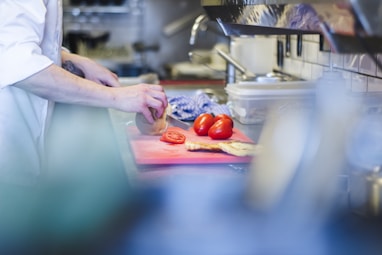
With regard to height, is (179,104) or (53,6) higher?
(53,6)

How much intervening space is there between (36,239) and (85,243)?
20cm

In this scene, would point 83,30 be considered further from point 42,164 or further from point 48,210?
point 48,210

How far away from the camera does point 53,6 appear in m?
1.75

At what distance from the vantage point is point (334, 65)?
207 cm

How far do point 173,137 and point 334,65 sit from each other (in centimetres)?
65

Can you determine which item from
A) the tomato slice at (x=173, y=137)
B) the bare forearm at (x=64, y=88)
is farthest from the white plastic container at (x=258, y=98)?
the bare forearm at (x=64, y=88)

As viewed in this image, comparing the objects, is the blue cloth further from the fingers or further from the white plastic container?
the fingers

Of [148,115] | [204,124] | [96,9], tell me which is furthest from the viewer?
[96,9]

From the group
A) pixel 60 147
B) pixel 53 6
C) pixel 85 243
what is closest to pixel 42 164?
pixel 60 147

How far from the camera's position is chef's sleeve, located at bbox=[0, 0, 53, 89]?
1.56m

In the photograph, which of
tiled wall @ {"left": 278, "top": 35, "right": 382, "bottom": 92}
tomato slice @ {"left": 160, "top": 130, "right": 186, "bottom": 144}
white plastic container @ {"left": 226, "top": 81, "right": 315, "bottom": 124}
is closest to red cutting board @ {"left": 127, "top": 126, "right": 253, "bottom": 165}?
tomato slice @ {"left": 160, "top": 130, "right": 186, "bottom": 144}

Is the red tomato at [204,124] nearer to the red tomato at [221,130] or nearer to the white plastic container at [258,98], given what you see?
the red tomato at [221,130]

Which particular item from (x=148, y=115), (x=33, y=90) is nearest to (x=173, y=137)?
(x=148, y=115)

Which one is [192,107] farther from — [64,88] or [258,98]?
[64,88]
